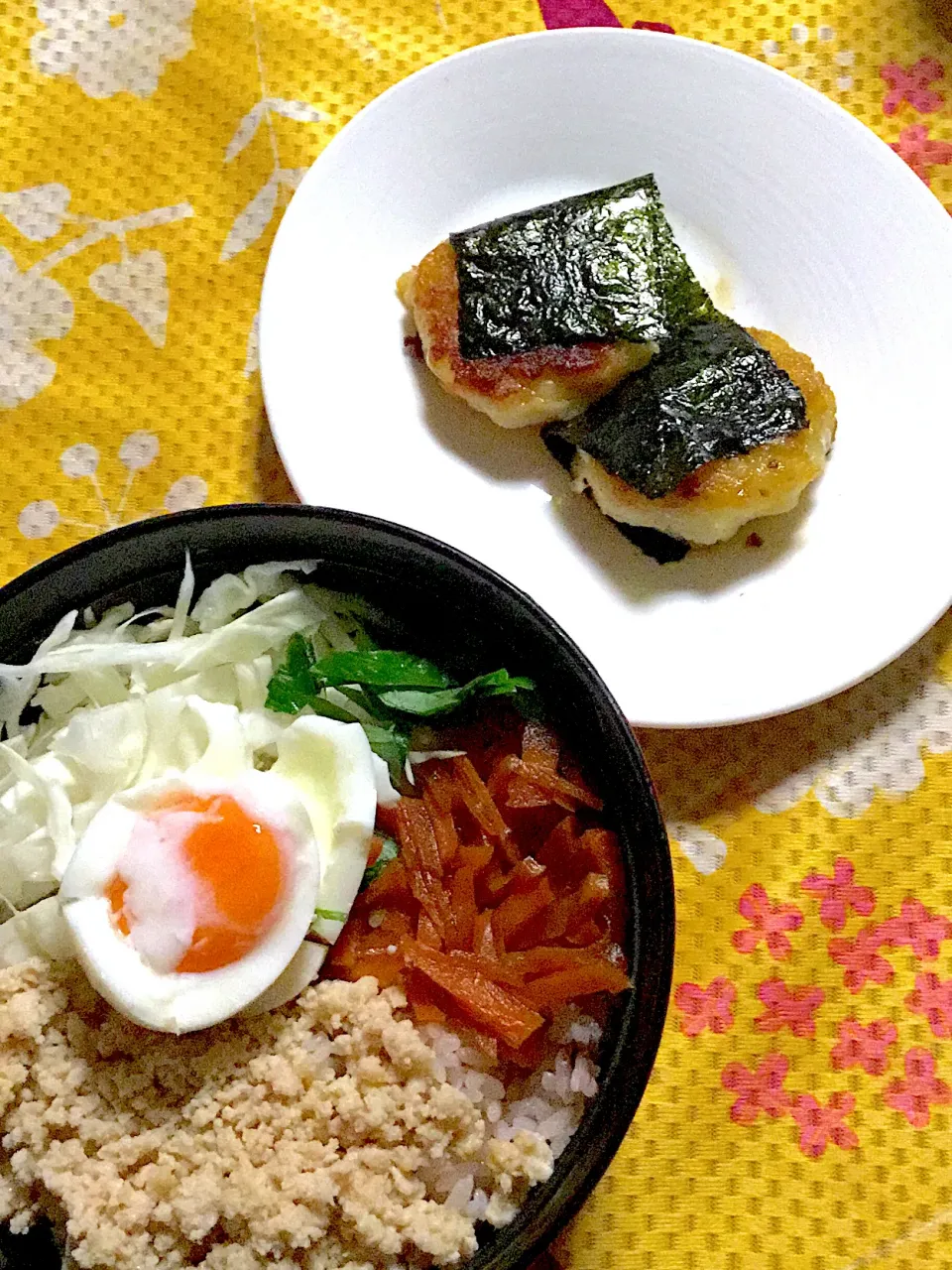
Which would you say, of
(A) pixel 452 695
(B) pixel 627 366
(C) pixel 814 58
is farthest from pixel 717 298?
(A) pixel 452 695

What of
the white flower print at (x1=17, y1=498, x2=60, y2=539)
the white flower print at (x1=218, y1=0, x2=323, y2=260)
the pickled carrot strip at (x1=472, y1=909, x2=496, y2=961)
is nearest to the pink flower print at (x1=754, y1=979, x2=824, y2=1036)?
the pickled carrot strip at (x1=472, y1=909, x2=496, y2=961)

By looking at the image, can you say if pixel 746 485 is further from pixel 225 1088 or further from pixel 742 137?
pixel 225 1088

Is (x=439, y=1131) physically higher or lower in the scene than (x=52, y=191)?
lower

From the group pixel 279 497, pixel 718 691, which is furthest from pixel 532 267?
pixel 718 691

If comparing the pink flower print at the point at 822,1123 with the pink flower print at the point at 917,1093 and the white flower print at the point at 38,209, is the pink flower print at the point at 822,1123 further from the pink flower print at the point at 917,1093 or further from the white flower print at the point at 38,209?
the white flower print at the point at 38,209

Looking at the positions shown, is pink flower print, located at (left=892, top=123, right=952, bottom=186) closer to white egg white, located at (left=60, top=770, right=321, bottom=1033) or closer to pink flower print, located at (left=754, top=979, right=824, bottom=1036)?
pink flower print, located at (left=754, top=979, right=824, bottom=1036)

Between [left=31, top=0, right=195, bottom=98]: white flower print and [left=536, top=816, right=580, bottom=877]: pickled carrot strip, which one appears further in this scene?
[left=31, top=0, right=195, bottom=98]: white flower print

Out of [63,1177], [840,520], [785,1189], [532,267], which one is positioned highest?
[532,267]
